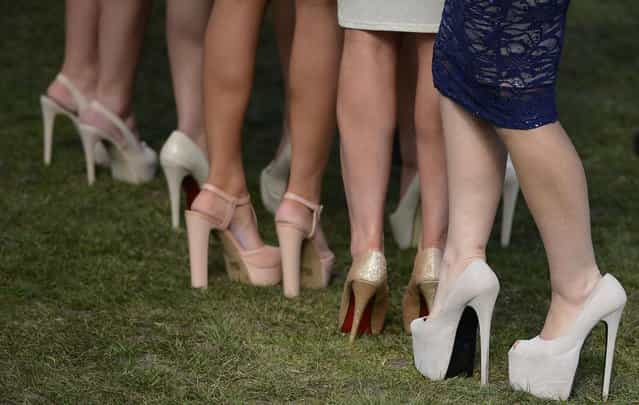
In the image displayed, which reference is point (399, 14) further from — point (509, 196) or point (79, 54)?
point (79, 54)

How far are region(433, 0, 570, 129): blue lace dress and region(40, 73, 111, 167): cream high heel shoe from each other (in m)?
1.82

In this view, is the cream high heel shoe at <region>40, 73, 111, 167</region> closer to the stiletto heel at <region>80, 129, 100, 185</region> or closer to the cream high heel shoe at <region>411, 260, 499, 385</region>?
the stiletto heel at <region>80, 129, 100, 185</region>

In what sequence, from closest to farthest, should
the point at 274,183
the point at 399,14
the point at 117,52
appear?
the point at 399,14
the point at 274,183
the point at 117,52

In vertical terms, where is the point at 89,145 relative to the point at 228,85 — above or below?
below

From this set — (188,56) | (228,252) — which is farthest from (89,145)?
(228,252)

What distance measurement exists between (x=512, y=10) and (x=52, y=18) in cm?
422

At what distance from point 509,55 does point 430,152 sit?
0.47 m

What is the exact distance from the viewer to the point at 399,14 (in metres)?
2.22

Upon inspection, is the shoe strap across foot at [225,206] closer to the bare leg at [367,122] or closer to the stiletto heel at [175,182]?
the stiletto heel at [175,182]

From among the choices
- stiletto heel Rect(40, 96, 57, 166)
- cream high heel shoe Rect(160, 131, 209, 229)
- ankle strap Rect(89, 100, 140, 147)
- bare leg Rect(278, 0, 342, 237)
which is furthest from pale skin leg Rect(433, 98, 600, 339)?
stiletto heel Rect(40, 96, 57, 166)

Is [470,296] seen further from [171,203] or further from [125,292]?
[171,203]

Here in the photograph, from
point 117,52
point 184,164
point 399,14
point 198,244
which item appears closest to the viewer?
point 399,14

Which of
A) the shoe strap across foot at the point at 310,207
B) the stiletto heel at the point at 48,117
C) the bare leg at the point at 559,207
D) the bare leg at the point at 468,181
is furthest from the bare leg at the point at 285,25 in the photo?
the bare leg at the point at 559,207

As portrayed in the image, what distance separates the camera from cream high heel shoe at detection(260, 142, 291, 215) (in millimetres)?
3197
